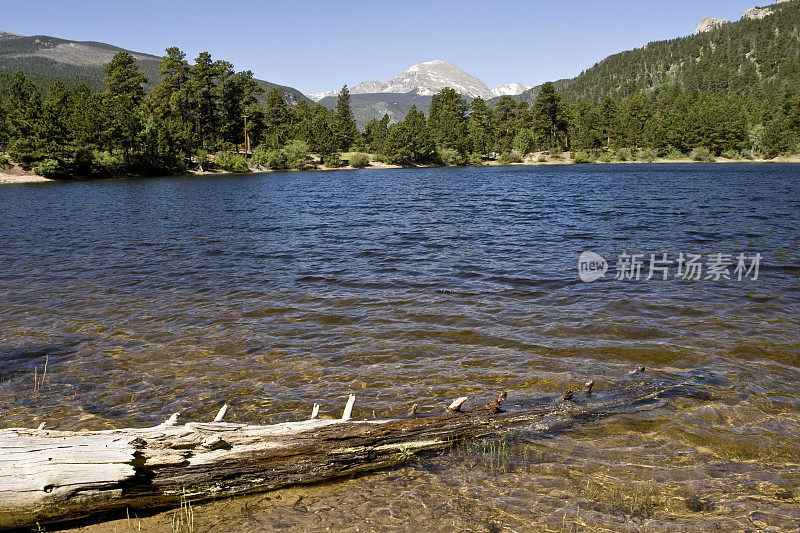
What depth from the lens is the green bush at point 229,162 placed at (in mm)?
93812

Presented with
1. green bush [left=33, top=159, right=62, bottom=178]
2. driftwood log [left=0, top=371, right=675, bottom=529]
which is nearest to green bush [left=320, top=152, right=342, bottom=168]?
green bush [left=33, top=159, right=62, bottom=178]

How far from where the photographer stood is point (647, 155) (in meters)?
120

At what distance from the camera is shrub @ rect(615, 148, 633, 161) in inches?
4862

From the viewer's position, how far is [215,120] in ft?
343

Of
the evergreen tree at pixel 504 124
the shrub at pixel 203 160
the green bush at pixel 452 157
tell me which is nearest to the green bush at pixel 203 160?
the shrub at pixel 203 160

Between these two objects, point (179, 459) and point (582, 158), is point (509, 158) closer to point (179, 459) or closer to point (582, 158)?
point (582, 158)

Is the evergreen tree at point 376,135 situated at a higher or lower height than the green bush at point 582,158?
higher

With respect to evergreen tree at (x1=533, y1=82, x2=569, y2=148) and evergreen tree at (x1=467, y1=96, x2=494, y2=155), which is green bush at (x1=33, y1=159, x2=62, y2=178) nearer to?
evergreen tree at (x1=467, y1=96, x2=494, y2=155)

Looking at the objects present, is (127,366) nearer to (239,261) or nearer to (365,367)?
(365,367)

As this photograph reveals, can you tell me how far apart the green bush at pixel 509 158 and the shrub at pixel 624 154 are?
25.4 m

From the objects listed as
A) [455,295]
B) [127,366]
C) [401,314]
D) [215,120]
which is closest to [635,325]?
[455,295]

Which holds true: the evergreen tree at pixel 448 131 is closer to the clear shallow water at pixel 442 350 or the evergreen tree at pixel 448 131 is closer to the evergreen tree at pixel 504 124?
→ the evergreen tree at pixel 504 124

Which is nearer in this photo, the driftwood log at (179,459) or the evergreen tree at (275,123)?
the driftwood log at (179,459)

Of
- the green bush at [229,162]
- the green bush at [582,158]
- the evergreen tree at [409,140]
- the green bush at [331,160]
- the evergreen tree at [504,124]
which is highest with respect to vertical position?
the evergreen tree at [504,124]
